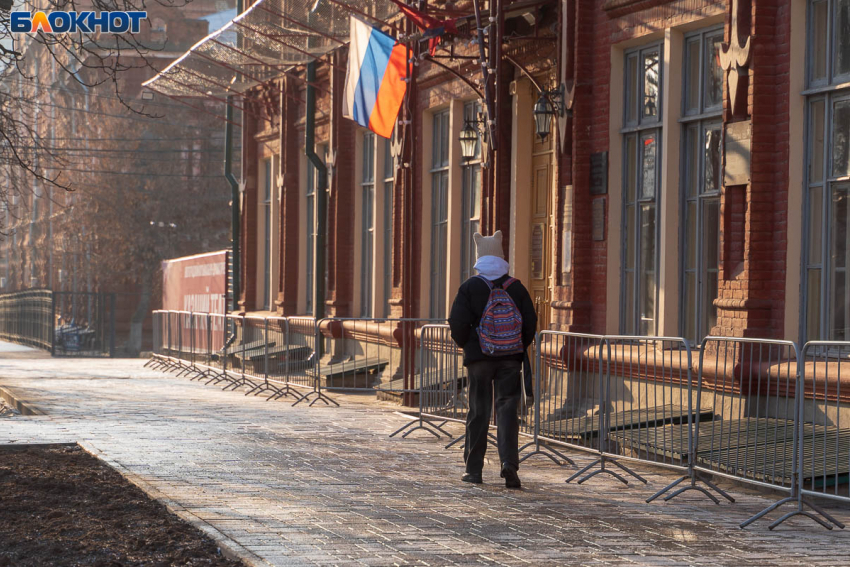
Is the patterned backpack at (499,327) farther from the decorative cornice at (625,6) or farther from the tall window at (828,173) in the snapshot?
the decorative cornice at (625,6)

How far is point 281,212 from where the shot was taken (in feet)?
86.8

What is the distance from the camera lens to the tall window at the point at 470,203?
17344mm

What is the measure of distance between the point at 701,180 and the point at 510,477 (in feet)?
14.3

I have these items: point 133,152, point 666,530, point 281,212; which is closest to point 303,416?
point 666,530

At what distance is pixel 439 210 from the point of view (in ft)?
61.8

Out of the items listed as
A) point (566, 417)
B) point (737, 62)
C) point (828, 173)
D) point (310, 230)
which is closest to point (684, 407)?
point (566, 417)

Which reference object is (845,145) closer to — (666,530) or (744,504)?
(744,504)

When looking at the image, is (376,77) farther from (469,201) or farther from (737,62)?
(737,62)

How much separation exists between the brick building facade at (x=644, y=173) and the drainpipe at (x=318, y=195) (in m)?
1.97

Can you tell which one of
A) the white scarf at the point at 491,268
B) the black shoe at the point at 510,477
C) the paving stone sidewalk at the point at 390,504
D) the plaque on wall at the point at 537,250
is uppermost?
the plaque on wall at the point at 537,250

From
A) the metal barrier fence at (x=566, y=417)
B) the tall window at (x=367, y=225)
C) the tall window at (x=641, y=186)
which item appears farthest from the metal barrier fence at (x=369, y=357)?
the metal barrier fence at (x=566, y=417)

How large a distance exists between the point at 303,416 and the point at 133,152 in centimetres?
3624

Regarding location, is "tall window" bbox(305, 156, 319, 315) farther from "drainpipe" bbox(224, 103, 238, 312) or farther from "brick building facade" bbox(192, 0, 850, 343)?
"drainpipe" bbox(224, 103, 238, 312)

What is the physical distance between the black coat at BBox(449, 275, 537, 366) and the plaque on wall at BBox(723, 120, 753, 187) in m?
2.64
